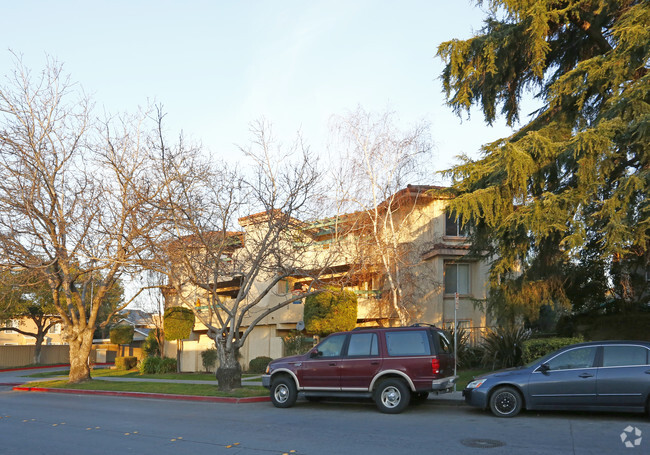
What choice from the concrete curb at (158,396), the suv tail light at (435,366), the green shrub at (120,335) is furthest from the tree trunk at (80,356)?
the green shrub at (120,335)

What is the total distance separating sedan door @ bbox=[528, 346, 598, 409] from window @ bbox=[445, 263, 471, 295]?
1467 cm

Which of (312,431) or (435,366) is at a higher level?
(435,366)

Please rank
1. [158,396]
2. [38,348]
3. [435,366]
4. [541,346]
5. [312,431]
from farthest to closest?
1. [38,348]
2. [158,396]
3. [541,346]
4. [435,366]
5. [312,431]

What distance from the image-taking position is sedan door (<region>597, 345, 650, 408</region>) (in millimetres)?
10633

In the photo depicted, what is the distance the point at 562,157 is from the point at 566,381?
562cm

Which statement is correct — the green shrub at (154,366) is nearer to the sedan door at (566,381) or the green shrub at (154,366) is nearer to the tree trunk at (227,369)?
the tree trunk at (227,369)

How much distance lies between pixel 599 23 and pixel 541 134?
13.0ft

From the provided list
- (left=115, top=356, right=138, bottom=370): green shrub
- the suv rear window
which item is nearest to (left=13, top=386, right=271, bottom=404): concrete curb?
the suv rear window

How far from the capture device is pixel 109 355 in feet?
176

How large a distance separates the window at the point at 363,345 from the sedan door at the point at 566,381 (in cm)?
353

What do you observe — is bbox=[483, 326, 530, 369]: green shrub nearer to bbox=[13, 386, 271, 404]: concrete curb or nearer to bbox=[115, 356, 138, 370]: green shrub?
bbox=[13, 386, 271, 404]: concrete curb

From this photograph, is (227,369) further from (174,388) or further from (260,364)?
(260,364)

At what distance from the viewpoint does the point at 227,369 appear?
17.6 metres

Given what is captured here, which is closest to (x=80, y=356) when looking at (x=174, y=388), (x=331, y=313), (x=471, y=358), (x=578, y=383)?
(x=174, y=388)
